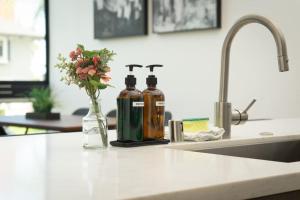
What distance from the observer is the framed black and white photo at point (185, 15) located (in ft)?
13.2

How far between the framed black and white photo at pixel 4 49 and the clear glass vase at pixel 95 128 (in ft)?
14.0

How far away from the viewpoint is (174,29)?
4.30m

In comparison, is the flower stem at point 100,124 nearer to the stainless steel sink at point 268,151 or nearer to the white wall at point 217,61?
the stainless steel sink at point 268,151

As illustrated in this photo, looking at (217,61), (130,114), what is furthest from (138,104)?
(217,61)

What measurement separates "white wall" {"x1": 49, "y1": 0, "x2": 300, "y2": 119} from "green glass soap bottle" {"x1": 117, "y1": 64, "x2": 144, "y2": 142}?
7.80ft

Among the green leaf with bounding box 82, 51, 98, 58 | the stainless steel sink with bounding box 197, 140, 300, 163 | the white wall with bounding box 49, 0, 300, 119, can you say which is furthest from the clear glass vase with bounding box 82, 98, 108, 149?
the white wall with bounding box 49, 0, 300, 119

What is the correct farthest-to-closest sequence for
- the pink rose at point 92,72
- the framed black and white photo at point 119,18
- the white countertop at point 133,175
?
the framed black and white photo at point 119,18 < the pink rose at point 92,72 < the white countertop at point 133,175

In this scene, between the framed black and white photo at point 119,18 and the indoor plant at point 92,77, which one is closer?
the indoor plant at point 92,77

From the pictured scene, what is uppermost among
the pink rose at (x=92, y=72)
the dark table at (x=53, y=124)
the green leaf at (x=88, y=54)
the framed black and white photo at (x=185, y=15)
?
the framed black and white photo at (x=185, y=15)

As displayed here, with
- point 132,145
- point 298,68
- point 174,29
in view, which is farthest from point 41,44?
point 132,145

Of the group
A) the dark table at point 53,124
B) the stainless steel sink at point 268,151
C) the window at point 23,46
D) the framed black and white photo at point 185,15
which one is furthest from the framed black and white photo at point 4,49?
the stainless steel sink at point 268,151

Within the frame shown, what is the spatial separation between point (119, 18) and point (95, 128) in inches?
139

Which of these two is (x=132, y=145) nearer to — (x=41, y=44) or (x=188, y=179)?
(x=188, y=179)

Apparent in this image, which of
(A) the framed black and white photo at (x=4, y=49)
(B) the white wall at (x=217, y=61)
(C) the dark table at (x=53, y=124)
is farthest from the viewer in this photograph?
(A) the framed black and white photo at (x=4, y=49)
